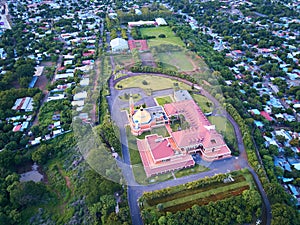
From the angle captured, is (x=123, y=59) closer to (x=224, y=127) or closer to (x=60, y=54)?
(x=60, y=54)

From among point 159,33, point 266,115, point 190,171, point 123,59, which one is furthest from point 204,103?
point 159,33

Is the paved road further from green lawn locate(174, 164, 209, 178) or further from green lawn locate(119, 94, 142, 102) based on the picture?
green lawn locate(119, 94, 142, 102)

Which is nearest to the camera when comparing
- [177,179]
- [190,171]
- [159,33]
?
[177,179]

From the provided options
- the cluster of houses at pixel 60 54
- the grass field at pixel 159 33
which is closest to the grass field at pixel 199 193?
the cluster of houses at pixel 60 54

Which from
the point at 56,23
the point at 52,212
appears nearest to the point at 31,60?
the point at 56,23

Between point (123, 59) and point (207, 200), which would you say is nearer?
point (207, 200)

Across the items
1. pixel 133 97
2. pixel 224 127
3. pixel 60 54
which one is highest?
pixel 133 97
